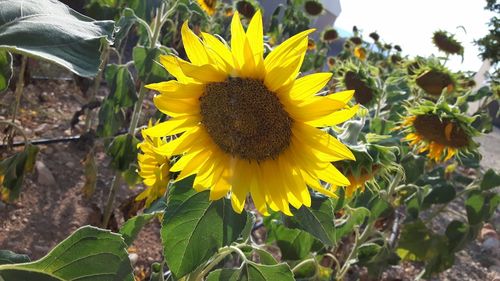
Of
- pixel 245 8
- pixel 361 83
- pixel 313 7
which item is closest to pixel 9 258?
pixel 361 83

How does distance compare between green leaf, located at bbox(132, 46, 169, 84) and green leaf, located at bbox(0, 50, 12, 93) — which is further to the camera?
green leaf, located at bbox(132, 46, 169, 84)

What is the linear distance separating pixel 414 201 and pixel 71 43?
176cm

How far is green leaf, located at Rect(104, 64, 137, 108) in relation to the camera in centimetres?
179

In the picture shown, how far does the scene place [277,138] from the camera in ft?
2.85

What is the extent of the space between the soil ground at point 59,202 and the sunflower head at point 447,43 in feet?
3.71

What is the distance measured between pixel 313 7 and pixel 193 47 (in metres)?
4.79

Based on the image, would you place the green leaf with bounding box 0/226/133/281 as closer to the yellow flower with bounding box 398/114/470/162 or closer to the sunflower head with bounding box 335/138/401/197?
the sunflower head with bounding box 335/138/401/197

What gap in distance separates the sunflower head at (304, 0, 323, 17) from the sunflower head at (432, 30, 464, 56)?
2.22 meters

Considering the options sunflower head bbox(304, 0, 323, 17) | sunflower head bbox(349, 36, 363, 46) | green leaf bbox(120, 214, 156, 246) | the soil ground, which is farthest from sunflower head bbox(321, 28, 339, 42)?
green leaf bbox(120, 214, 156, 246)

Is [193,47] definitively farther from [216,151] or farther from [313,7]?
[313,7]

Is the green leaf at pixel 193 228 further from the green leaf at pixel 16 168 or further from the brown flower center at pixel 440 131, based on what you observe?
the green leaf at pixel 16 168

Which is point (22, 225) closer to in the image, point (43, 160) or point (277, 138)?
point (43, 160)

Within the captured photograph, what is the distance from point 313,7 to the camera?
5.37 metres

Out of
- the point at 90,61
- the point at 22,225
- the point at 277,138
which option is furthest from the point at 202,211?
the point at 22,225
